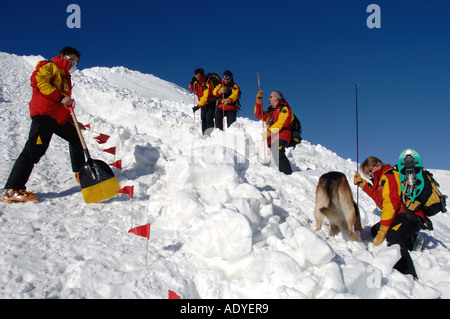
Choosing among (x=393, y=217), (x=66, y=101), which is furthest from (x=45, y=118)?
(x=393, y=217)

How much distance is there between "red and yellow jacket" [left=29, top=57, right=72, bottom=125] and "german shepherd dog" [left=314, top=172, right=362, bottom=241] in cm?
370

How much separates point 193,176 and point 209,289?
182cm

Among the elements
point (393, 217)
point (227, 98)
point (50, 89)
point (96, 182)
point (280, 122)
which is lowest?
point (393, 217)

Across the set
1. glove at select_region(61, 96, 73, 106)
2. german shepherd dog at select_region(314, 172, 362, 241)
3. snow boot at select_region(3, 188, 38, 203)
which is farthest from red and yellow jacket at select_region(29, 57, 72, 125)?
german shepherd dog at select_region(314, 172, 362, 241)

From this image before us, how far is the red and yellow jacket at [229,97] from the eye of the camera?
806 cm

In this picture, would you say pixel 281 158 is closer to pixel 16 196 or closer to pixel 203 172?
pixel 203 172

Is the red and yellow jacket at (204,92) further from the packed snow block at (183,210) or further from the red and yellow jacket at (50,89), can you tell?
the packed snow block at (183,210)

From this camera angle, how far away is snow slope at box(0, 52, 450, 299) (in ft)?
8.91

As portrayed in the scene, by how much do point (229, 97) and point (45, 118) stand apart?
15.5 ft

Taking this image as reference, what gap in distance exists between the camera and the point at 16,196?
3.82m

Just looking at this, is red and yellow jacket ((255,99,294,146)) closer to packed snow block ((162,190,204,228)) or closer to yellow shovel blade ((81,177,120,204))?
packed snow block ((162,190,204,228))

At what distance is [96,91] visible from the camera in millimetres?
12766

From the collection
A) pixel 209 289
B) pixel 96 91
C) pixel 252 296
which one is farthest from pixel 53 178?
pixel 96 91
